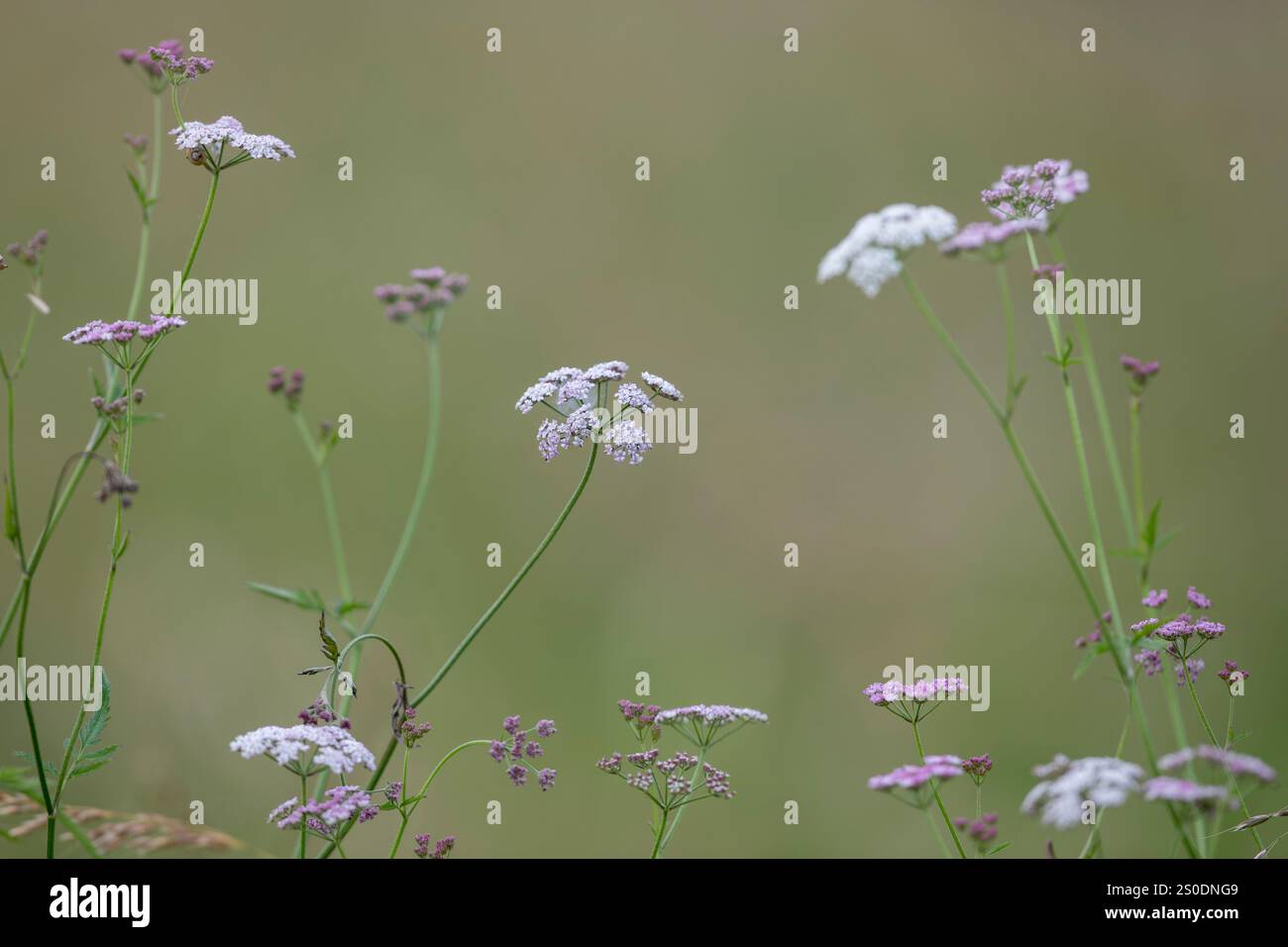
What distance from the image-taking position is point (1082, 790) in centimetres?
110

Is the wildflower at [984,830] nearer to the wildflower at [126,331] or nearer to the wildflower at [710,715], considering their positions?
the wildflower at [710,715]

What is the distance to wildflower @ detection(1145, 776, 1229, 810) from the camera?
103 centimetres

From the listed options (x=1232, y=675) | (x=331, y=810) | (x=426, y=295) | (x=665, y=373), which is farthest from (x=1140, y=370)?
(x=665, y=373)

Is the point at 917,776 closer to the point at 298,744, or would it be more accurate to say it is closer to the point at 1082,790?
the point at 1082,790

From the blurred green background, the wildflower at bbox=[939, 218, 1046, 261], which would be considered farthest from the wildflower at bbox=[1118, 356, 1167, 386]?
the blurred green background

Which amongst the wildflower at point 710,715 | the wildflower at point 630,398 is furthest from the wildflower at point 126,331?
the wildflower at point 710,715

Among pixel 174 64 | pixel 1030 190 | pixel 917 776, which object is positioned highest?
pixel 174 64

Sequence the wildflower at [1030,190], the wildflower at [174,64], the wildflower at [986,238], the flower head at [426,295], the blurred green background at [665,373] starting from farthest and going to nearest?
the blurred green background at [665,373]
the wildflower at [174,64]
the wildflower at [1030,190]
the flower head at [426,295]
the wildflower at [986,238]

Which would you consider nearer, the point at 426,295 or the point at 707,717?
the point at 426,295

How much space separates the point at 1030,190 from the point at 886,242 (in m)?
0.42

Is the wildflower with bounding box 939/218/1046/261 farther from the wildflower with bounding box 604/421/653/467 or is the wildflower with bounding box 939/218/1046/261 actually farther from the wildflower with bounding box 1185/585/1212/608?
the wildflower with bounding box 1185/585/1212/608

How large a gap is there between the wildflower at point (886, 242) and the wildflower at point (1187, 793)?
0.64m

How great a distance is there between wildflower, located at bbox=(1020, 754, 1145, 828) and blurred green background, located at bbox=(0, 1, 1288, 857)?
2.81 m

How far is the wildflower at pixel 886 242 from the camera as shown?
142cm
